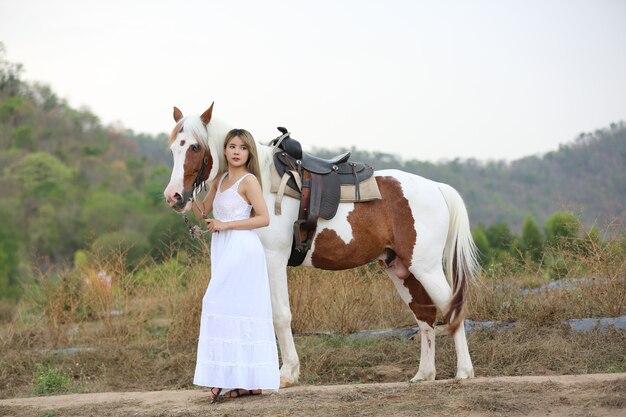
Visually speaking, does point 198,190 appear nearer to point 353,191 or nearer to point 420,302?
point 353,191

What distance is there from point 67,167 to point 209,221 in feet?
209

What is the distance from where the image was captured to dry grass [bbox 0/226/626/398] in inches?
279

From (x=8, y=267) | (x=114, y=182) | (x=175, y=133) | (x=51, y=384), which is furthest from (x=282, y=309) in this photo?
(x=114, y=182)

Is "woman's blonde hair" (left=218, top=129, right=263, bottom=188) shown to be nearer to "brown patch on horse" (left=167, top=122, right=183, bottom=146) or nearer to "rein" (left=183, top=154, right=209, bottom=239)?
"rein" (left=183, top=154, right=209, bottom=239)

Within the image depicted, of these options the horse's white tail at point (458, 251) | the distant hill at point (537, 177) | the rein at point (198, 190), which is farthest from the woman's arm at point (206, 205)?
the distant hill at point (537, 177)

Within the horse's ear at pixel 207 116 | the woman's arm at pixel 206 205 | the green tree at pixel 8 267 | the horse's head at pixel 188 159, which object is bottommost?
the green tree at pixel 8 267

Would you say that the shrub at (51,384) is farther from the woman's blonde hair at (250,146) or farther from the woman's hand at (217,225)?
the woman's blonde hair at (250,146)

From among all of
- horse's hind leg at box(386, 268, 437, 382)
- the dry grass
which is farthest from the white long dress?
the dry grass

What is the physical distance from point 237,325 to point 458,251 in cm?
224

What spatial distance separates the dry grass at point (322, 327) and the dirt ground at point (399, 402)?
152 cm

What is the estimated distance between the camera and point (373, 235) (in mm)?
6250

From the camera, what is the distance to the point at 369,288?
9047 mm

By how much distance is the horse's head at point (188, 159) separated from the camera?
18.0ft

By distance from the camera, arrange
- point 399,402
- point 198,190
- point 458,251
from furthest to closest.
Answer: point 458,251
point 198,190
point 399,402
